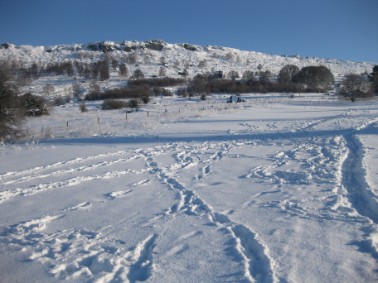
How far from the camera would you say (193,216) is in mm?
6281

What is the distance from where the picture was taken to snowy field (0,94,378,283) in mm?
4477

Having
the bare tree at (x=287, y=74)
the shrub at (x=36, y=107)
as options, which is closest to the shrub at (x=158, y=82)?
the bare tree at (x=287, y=74)

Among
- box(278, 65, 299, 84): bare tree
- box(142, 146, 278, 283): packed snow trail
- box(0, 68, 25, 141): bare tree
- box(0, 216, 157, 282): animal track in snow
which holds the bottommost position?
box(0, 216, 157, 282): animal track in snow

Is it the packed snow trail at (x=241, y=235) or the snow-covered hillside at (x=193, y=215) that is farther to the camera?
the snow-covered hillside at (x=193, y=215)

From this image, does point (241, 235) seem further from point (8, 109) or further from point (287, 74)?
point (287, 74)

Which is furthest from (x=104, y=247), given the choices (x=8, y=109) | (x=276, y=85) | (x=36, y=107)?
(x=276, y=85)

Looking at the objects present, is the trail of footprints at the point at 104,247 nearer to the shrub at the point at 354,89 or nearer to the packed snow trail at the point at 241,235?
the packed snow trail at the point at 241,235

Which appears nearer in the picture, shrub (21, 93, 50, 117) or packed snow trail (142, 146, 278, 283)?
packed snow trail (142, 146, 278, 283)

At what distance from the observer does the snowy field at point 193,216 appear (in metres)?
4.48

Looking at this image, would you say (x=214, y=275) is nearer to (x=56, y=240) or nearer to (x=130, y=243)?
(x=130, y=243)

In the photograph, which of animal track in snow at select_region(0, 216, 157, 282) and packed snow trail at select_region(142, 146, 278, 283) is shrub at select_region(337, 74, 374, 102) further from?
animal track in snow at select_region(0, 216, 157, 282)

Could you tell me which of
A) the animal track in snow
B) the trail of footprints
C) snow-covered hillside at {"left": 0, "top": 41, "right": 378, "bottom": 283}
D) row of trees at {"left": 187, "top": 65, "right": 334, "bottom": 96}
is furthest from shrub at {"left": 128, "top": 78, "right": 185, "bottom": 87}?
the animal track in snow

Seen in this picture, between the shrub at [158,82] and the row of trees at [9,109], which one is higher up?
the shrub at [158,82]

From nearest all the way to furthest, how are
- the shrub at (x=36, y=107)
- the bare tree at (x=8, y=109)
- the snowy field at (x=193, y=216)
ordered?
the snowy field at (x=193, y=216) < the bare tree at (x=8, y=109) < the shrub at (x=36, y=107)
